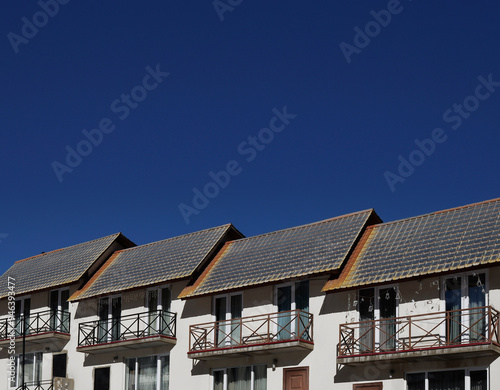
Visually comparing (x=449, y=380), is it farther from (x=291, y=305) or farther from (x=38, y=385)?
(x=38, y=385)

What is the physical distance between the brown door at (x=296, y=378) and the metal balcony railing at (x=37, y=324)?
1273cm

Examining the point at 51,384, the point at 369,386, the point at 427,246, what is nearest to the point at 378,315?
the point at 369,386

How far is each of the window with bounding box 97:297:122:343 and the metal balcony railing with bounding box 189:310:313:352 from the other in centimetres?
444

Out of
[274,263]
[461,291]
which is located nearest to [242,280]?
[274,263]

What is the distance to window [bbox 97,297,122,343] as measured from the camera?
36.0 metres

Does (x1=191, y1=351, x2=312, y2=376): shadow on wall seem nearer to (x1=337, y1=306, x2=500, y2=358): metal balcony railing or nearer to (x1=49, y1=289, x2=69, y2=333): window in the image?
(x1=337, y1=306, x2=500, y2=358): metal balcony railing

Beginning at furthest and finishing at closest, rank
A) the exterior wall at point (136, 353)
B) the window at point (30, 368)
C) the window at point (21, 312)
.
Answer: the window at point (21, 312), the window at point (30, 368), the exterior wall at point (136, 353)

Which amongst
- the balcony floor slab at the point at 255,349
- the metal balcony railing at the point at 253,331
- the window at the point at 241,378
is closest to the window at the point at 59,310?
the metal balcony railing at the point at 253,331

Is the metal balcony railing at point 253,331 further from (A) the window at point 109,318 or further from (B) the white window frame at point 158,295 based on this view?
(A) the window at point 109,318

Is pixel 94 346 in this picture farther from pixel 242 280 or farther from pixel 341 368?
pixel 341 368

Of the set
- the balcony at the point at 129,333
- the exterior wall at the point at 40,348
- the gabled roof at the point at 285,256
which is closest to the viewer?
the gabled roof at the point at 285,256

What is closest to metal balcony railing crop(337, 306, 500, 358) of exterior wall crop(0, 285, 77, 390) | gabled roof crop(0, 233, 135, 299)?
exterior wall crop(0, 285, 77, 390)

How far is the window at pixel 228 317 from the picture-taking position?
31812mm

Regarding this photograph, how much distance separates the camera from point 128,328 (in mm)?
34500
